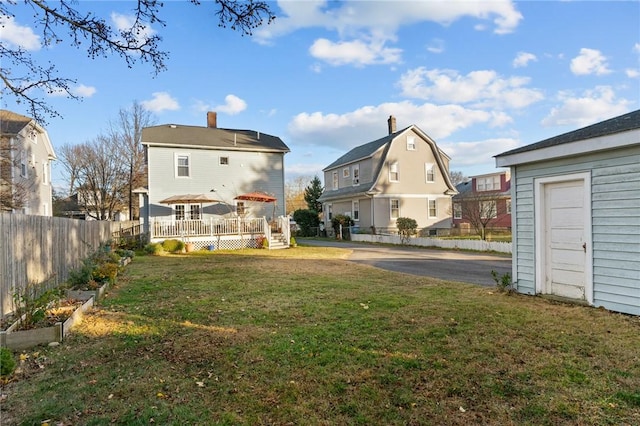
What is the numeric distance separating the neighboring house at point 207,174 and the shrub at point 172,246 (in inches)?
76.7

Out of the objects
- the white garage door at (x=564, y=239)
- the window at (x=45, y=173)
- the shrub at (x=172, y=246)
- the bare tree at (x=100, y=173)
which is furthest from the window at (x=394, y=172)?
the window at (x=45, y=173)

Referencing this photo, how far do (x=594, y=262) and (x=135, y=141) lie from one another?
1366 inches

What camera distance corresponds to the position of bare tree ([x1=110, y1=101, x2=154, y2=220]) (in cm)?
3212

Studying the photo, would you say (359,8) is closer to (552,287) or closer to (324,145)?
(552,287)


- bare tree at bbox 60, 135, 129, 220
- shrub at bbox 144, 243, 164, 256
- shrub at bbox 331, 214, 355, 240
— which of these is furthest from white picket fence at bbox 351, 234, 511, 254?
bare tree at bbox 60, 135, 129, 220

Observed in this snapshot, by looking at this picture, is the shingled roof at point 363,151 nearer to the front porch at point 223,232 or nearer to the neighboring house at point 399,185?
the neighboring house at point 399,185

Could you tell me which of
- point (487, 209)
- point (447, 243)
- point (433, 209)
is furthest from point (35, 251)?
point (433, 209)

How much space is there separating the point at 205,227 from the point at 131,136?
62.2ft

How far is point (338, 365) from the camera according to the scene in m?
3.83

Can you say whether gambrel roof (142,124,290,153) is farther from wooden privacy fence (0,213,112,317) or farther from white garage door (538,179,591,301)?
white garage door (538,179,591,301)

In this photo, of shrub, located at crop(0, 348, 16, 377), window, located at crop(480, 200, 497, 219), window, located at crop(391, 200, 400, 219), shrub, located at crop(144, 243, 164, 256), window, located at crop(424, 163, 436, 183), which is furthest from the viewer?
window, located at crop(424, 163, 436, 183)

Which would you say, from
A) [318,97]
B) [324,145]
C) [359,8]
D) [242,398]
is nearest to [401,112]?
[324,145]

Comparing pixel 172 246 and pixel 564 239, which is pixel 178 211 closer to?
pixel 172 246

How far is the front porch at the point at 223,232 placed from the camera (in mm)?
18375
